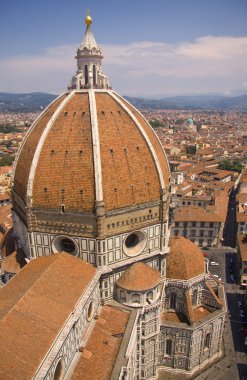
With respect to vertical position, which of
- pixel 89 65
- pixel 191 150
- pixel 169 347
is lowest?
pixel 169 347

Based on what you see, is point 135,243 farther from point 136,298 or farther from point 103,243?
point 136,298

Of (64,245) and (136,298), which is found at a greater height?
(64,245)

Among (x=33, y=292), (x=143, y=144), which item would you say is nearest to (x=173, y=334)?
(x=33, y=292)

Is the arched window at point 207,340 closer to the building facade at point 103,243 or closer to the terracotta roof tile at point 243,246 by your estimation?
the building facade at point 103,243

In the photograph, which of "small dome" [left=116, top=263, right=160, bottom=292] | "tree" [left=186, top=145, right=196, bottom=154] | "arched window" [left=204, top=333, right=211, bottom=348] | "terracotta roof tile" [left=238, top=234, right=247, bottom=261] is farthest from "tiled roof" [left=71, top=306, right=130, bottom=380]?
"tree" [left=186, top=145, right=196, bottom=154]

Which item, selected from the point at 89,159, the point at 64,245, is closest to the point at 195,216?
the point at 64,245

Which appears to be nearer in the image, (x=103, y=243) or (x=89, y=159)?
(x=89, y=159)

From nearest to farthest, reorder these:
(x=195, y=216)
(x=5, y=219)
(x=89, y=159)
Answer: (x=89, y=159)
(x=5, y=219)
(x=195, y=216)

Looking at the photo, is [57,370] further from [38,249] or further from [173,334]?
[173,334]
